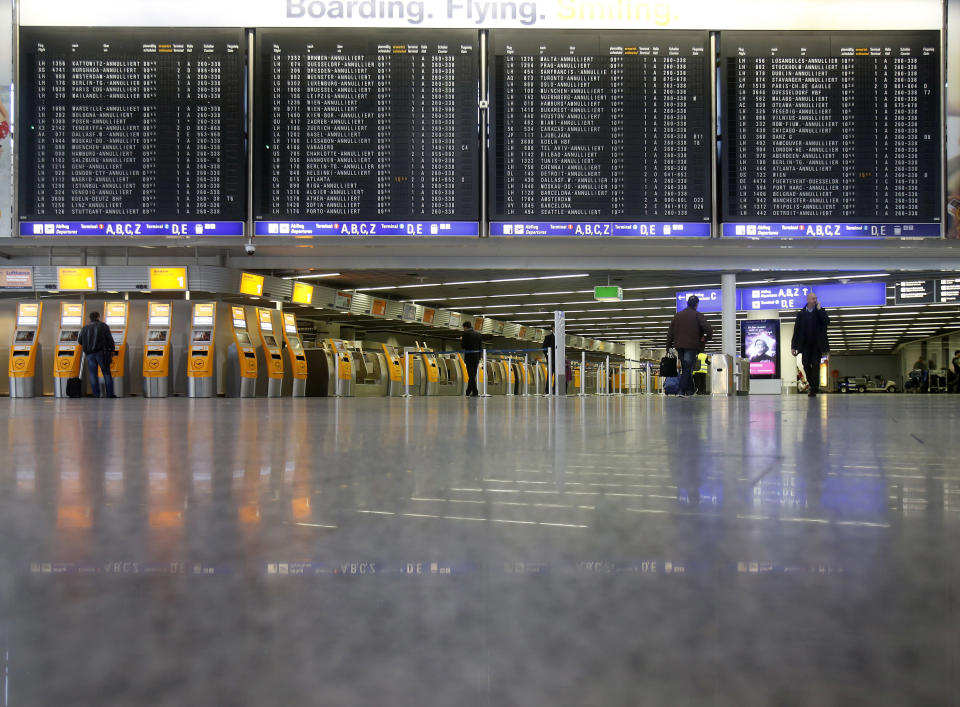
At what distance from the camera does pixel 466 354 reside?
45.2ft

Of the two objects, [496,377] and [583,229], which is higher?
[583,229]

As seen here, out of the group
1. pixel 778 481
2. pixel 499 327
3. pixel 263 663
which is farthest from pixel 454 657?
pixel 499 327

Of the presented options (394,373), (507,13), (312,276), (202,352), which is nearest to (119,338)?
(202,352)

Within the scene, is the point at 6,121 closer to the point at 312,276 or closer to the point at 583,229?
the point at 312,276

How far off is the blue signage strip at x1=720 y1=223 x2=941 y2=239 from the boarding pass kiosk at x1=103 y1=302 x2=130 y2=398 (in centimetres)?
1090

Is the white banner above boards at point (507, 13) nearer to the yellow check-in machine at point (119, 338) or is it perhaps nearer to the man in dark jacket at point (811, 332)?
the man in dark jacket at point (811, 332)

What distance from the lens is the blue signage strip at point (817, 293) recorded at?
55.3ft

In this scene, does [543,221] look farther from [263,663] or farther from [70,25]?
[263,663]

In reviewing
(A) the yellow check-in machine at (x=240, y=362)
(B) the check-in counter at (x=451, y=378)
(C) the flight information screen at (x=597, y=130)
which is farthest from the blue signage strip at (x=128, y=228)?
(B) the check-in counter at (x=451, y=378)

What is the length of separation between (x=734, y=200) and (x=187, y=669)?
1070 cm

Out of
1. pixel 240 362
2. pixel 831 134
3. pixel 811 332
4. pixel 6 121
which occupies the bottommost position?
pixel 240 362

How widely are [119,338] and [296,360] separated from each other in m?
3.39

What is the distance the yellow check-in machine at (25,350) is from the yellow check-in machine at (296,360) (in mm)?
4633

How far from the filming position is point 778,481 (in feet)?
3.14
